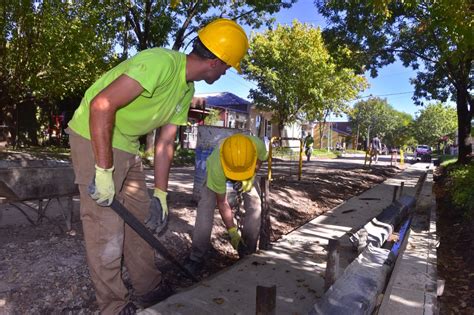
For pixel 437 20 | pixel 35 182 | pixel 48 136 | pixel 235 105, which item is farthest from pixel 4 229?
pixel 235 105

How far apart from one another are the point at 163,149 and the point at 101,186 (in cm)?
81

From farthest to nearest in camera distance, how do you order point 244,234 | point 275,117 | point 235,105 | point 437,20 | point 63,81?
1. point 235,105
2. point 275,117
3. point 63,81
4. point 437,20
5. point 244,234

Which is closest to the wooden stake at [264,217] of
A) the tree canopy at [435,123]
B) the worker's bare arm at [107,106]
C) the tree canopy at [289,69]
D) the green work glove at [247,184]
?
the green work glove at [247,184]

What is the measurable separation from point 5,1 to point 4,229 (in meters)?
9.93

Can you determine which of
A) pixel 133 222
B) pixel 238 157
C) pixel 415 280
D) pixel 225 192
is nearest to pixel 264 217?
pixel 225 192

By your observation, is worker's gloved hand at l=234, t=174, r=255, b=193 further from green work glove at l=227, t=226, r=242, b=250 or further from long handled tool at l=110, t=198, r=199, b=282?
long handled tool at l=110, t=198, r=199, b=282

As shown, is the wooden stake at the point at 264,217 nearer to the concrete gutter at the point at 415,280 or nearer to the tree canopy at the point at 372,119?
the concrete gutter at the point at 415,280

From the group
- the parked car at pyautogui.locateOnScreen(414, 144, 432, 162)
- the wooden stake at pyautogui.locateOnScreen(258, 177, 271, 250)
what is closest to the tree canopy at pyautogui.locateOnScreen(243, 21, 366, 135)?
the parked car at pyautogui.locateOnScreen(414, 144, 432, 162)

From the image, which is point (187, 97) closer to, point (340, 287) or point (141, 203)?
point (141, 203)

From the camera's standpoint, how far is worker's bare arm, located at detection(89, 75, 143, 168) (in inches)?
97.1

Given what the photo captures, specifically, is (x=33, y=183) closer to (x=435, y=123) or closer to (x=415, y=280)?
(x=415, y=280)

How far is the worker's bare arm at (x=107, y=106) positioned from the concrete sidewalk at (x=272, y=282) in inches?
57.9

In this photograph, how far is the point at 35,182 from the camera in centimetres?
475

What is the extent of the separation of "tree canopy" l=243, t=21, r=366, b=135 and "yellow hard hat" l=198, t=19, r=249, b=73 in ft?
88.1
